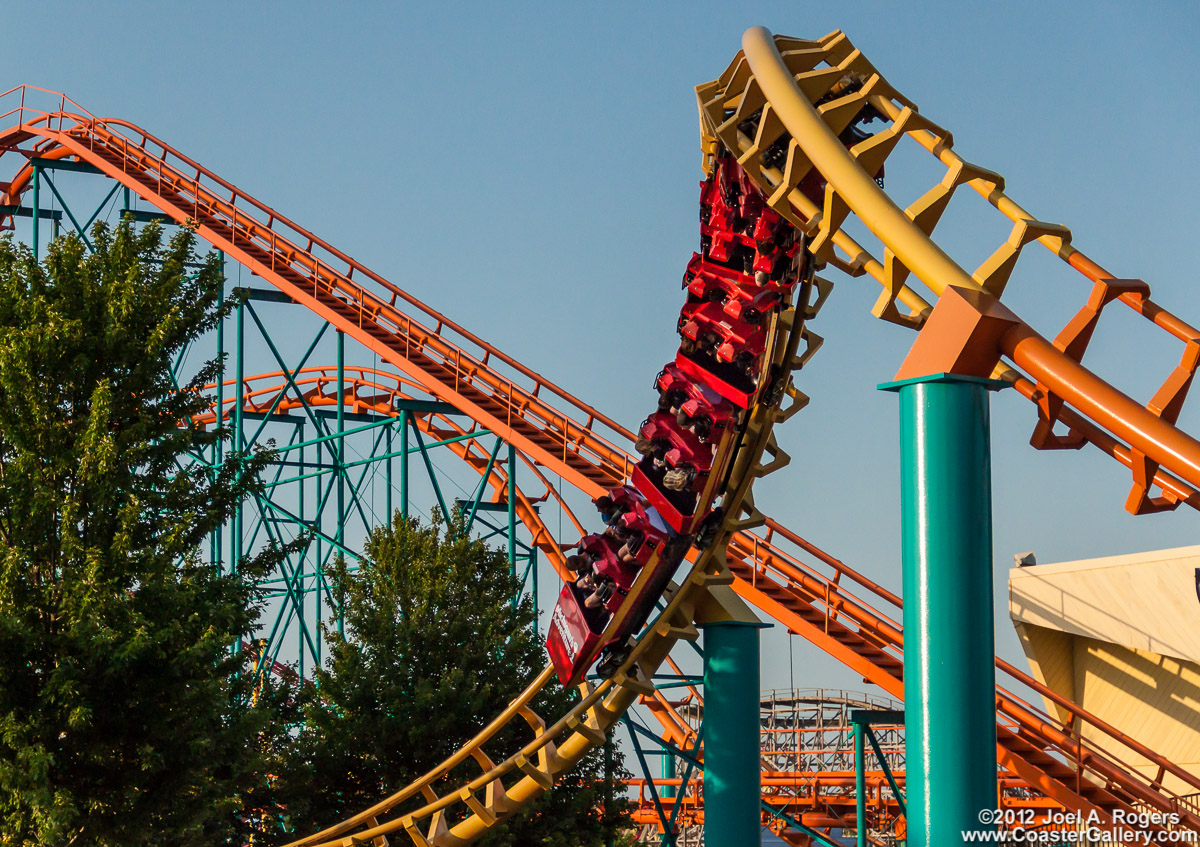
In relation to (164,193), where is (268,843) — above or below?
below

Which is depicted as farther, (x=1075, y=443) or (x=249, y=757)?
(x=249, y=757)

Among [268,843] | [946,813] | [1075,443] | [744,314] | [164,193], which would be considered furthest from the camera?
[164,193]

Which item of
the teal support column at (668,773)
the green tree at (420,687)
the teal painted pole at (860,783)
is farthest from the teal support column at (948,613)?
the teal support column at (668,773)

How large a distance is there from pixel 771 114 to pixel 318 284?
1007 centimetres

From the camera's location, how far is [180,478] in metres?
8.87

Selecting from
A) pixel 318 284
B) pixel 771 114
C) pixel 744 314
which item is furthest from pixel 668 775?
pixel 771 114

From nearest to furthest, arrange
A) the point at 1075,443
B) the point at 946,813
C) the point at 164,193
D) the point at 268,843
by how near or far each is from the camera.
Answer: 1. the point at 946,813
2. the point at 1075,443
3. the point at 268,843
4. the point at 164,193

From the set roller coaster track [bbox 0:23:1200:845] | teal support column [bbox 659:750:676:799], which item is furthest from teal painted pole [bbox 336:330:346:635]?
teal support column [bbox 659:750:676:799]

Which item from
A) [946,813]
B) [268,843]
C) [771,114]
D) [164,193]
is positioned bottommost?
[946,813]

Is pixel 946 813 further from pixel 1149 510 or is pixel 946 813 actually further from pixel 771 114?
pixel 771 114

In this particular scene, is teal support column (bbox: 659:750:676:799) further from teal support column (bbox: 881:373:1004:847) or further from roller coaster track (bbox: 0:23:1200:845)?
teal support column (bbox: 881:373:1004:847)

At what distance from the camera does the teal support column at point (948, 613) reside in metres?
5.01

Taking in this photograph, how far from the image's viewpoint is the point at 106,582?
792cm

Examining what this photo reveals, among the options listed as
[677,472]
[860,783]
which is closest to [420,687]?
[860,783]
